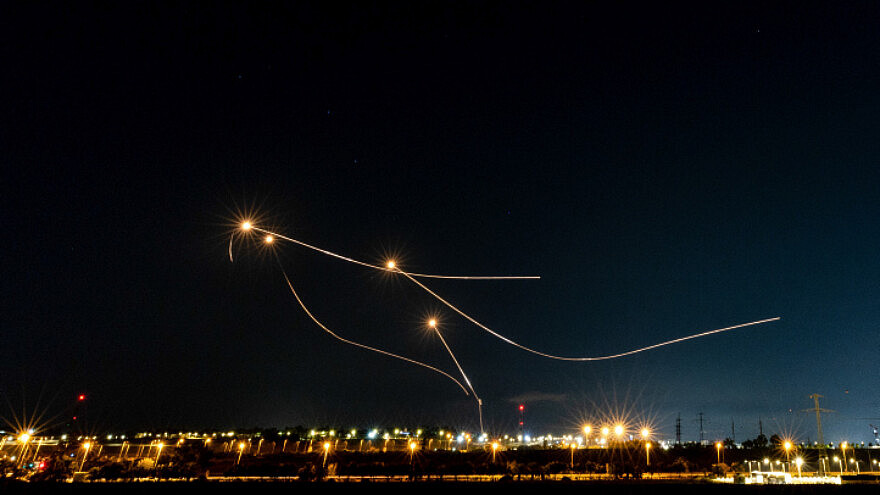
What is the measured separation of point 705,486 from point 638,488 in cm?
433

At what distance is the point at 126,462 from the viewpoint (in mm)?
57031

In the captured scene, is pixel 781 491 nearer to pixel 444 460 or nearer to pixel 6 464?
pixel 444 460

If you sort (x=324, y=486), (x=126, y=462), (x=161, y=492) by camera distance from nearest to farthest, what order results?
(x=161, y=492) → (x=324, y=486) → (x=126, y=462)

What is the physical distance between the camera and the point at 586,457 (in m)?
69.6

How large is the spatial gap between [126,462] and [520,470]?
129ft

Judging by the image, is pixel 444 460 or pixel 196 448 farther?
pixel 196 448

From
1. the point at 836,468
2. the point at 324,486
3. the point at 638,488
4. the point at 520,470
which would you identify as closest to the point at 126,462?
the point at 324,486

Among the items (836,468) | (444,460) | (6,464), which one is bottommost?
(6,464)

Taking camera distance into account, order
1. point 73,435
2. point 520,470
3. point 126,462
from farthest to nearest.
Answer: point 73,435 → point 126,462 → point 520,470

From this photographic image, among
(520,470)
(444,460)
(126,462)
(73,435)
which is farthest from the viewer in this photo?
(73,435)

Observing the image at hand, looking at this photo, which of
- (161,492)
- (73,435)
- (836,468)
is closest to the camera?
(161,492)

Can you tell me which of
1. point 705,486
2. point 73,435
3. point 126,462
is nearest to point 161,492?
point 126,462

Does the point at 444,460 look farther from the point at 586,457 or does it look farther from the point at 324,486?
the point at 324,486

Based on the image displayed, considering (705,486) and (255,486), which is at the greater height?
(705,486)
